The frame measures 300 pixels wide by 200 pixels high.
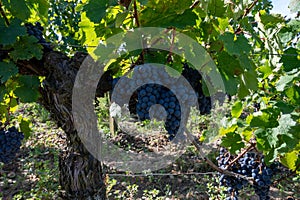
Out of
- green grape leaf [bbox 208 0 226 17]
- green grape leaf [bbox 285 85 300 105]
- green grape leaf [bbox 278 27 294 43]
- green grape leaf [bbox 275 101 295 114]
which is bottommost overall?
green grape leaf [bbox 275 101 295 114]

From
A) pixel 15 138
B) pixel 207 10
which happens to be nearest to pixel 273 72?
pixel 207 10

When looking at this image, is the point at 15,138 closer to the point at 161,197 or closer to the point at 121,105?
the point at 121,105

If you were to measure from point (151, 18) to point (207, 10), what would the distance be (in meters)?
0.21

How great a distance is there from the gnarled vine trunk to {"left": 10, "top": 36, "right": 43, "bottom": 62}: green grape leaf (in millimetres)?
109

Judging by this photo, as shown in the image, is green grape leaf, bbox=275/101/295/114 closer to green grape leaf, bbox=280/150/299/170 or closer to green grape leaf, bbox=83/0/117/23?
green grape leaf, bbox=280/150/299/170

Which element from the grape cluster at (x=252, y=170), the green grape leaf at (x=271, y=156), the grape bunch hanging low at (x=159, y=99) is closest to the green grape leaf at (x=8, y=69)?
the grape bunch hanging low at (x=159, y=99)

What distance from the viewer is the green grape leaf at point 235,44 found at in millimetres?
1222

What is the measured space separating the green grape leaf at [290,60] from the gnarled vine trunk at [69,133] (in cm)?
94

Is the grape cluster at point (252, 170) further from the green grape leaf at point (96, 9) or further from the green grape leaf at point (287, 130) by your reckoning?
the green grape leaf at point (96, 9)

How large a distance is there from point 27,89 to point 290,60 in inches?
47.7

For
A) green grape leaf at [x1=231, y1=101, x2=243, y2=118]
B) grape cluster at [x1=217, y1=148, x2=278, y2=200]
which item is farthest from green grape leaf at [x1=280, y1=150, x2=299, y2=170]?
green grape leaf at [x1=231, y1=101, x2=243, y2=118]

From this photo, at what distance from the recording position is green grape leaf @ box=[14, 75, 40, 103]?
1.67 metres

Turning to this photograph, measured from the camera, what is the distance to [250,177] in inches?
94.7

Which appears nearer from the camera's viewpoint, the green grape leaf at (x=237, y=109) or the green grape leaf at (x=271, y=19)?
the green grape leaf at (x=271, y=19)
